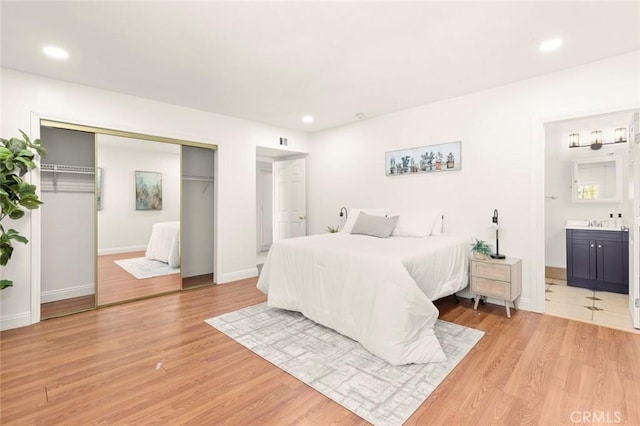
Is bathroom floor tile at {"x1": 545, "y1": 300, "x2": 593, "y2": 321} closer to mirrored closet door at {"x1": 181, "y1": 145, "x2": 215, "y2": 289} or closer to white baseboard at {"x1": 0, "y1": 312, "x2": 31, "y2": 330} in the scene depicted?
mirrored closet door at {"x1": 181, "y1": 145, "x2": 215, "y2": 289}

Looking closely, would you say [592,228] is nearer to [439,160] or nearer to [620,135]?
[620,135]

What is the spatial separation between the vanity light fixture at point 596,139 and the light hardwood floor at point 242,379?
290 centimetres

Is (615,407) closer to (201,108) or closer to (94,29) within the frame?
(94,29)

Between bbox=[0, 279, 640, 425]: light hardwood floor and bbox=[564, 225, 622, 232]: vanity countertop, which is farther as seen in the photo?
bbox=[564, 225, 622, 232]: vanity countertop

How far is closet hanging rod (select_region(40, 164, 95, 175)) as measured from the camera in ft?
10.8

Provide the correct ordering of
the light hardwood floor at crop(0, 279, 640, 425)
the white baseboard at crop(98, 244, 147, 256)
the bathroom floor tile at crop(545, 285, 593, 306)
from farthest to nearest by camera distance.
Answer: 1. the white baseboard at crop(98, 244, 147, 256)
2. the bathroom floor tile at crop(545, 285, 593, 306)
3. the light hardwood floor at crop(0, 279, 640, 425)

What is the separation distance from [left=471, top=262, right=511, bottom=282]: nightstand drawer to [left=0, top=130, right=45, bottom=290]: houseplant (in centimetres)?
448

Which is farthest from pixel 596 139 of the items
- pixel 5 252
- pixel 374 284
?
pixel 5 252

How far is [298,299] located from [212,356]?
3.17 ft

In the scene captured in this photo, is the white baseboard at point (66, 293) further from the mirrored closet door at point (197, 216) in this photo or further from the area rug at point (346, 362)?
the area rug at point (346, 362)

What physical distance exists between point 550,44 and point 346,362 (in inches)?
123

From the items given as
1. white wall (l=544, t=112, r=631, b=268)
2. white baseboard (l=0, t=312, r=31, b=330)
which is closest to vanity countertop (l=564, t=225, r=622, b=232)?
white wall (l=544, t=112, r=631, b=268)

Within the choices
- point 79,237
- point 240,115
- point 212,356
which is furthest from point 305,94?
point 79,237

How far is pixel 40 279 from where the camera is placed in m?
3.14
